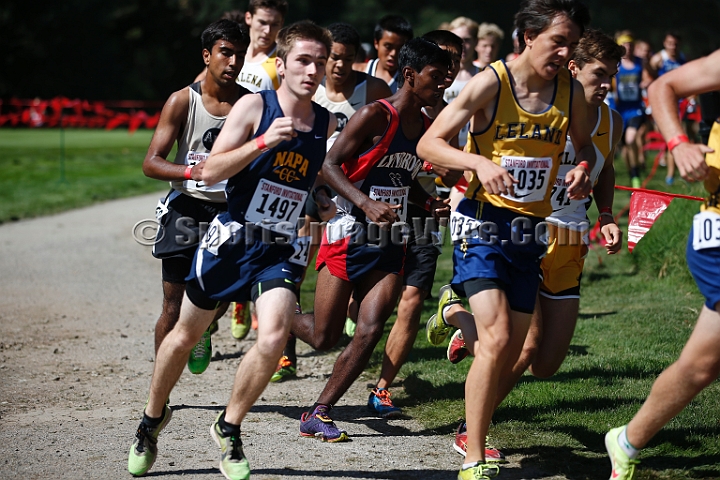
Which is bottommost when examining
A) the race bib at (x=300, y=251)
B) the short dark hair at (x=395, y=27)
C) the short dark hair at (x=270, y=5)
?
the race bib at (x=300, y=251)

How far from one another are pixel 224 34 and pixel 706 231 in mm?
2993

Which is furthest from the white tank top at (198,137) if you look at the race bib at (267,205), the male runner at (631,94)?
the male runner at (631,94)

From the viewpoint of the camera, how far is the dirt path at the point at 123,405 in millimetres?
4680

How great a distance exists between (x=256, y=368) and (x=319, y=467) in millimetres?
721

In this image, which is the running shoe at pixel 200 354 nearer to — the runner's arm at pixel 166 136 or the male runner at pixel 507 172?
the runner's arm at pixel 166 136

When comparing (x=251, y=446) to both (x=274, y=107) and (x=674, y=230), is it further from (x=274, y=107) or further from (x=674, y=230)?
(x=674, y=230)

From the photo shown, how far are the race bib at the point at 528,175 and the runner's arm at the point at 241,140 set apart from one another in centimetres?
104

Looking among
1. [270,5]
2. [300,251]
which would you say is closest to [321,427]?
[300,251]

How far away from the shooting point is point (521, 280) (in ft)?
14.5

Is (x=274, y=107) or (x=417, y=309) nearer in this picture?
(x=274, y=107)

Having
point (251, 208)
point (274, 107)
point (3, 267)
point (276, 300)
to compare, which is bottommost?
point (3, 267)

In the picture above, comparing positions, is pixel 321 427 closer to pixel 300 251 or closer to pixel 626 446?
pixel 300 251

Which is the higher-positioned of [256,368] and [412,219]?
[412,219]

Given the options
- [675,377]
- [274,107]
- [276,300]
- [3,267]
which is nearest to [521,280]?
[675,377]
